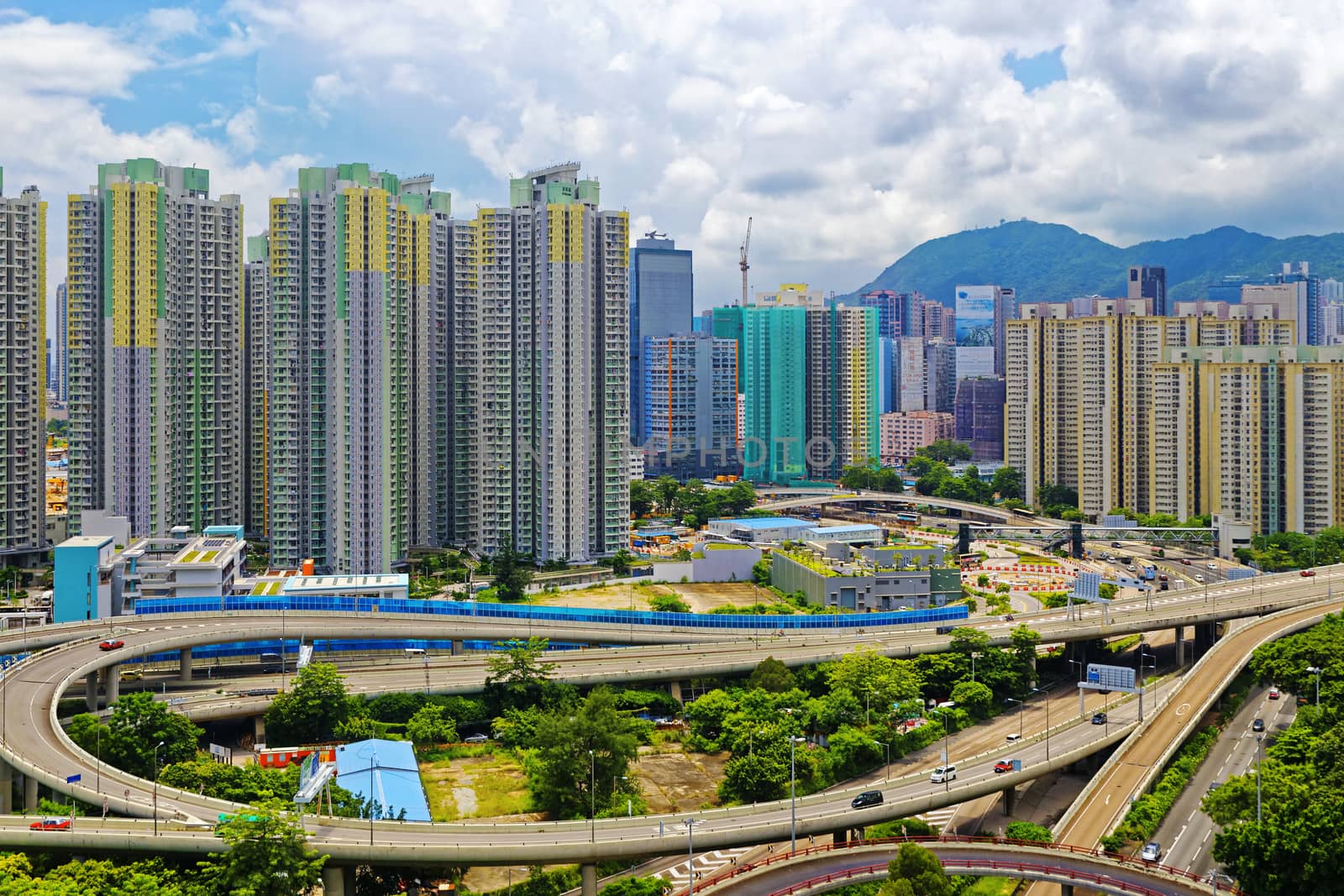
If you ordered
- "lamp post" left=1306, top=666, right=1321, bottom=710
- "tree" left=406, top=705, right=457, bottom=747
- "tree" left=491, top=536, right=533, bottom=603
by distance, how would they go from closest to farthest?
"tree" left=406, top=705, right=457, bottom=747 < "lamp post" left=1306, top=666, right=1321, bottom=710 < "tree" left=491, top=536, right=533, bottom=603

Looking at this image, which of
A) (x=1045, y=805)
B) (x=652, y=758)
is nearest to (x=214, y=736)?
(x=652, y=758)

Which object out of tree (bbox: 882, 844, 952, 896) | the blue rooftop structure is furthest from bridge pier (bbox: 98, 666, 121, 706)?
tree (bbox: 882, 844, 952, 896)

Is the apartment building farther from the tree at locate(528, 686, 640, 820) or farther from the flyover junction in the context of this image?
the tree at locate(528, 686, 640, 820)

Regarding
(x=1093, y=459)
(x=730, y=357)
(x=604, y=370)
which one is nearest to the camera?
(x=604, y=370)

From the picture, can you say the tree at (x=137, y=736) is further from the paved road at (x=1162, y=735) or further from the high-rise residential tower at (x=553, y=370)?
the high-rise residential tower at (x=553, y=370)

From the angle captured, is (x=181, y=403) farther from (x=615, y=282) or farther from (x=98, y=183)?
(x=615, y=282)

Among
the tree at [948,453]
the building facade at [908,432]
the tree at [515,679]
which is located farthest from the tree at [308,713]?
the building facade at [908,432]

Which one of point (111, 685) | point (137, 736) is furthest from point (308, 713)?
point (111, 685)

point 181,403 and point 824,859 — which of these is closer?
point 824,859
